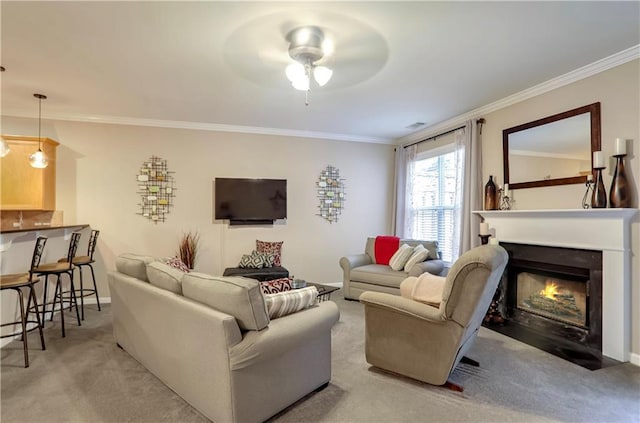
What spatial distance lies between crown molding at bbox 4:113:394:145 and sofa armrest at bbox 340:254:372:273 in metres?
2.18

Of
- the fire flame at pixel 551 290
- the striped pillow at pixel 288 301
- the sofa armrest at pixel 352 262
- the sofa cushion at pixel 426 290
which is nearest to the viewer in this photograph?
the striped pillow at pixel 288 301

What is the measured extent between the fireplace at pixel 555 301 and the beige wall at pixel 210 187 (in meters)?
2.63

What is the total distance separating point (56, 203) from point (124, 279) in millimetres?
2736

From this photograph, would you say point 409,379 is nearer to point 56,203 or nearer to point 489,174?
point 489,174

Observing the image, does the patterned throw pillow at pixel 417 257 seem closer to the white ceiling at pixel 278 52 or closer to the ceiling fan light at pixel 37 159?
the white ceiling at pixel 278 52

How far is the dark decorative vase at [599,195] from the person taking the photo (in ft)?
9.57

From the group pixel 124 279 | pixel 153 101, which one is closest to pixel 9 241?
pixel 124 279

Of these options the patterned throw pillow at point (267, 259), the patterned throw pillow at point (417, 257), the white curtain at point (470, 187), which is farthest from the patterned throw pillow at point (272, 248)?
the white curtain at point (470, 187)

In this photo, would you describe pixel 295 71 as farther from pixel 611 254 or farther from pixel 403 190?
pixel 403 190

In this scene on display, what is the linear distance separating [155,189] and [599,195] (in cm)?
541

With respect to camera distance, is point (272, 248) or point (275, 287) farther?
point (272, 248)

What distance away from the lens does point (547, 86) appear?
3.48m

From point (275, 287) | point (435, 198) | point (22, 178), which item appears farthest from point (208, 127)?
point (435, 198)

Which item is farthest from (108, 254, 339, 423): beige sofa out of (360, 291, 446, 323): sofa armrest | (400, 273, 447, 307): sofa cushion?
(400, 273, 447, 307): sofa cushion
